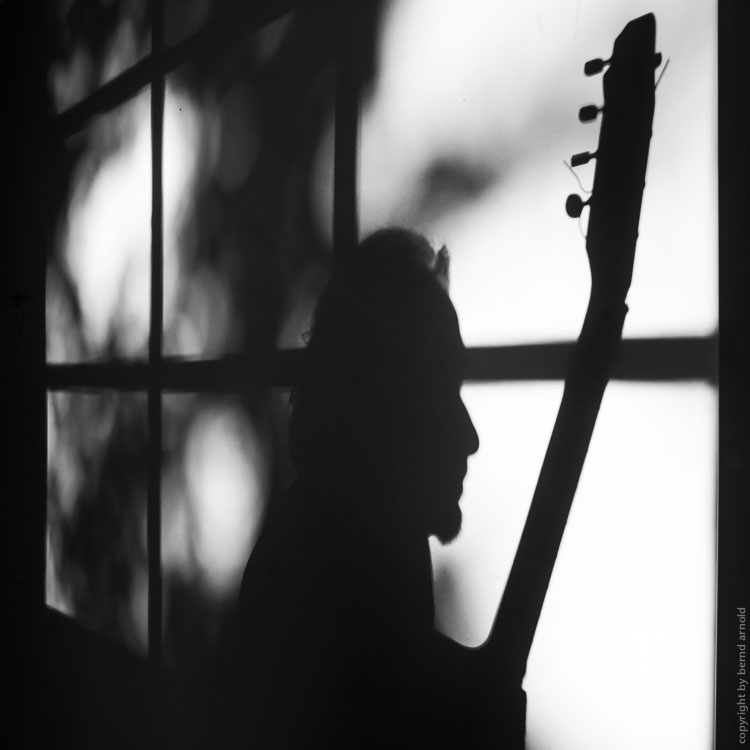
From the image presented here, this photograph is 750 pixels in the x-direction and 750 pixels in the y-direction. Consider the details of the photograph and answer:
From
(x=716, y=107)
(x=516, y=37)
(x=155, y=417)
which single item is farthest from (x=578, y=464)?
(x=155, y=417)

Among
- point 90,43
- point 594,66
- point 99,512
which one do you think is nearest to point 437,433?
point 594,66

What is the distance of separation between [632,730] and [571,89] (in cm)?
61

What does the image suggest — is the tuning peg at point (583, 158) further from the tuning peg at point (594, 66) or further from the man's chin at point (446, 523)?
the man's chin at point (446, 523)

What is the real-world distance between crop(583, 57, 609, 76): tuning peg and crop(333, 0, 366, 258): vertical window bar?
12.3 inches

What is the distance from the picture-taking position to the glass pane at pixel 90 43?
1.21 metres

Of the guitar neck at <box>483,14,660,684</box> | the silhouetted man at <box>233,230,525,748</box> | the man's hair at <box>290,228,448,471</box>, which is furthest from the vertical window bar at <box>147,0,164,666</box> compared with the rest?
the guitar neck at <box>483,14,660,684</box>

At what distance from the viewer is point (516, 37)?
2.23ft

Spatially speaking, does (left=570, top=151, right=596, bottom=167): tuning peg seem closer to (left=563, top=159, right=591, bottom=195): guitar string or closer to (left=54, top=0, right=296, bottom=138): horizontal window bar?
(left=563, top=159, right=591, bottom=195): guitar string

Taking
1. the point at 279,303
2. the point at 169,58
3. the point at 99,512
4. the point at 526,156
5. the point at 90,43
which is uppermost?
the point at 90,43

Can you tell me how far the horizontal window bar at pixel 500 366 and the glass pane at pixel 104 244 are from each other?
113 mm

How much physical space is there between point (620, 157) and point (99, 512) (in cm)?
111

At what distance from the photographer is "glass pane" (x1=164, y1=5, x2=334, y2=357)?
0.90 meters

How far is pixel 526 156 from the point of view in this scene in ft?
2.21

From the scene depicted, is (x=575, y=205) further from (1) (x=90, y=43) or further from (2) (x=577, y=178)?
(1) (x=90, y=43)
